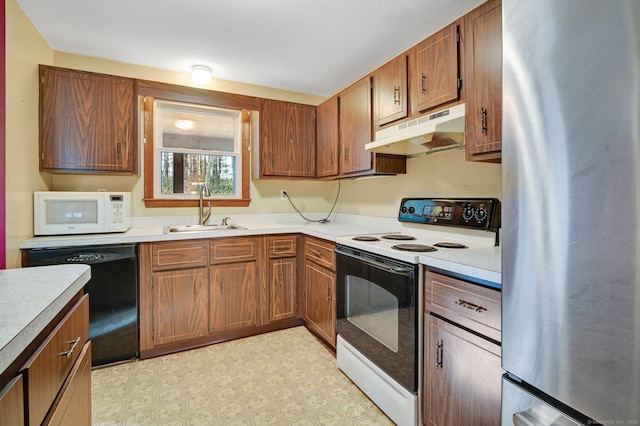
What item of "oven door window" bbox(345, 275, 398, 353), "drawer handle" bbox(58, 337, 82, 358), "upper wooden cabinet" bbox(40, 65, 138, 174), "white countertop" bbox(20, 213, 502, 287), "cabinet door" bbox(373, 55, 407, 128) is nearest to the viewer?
"drawer handle" bbox(58, 337, 82, 358)

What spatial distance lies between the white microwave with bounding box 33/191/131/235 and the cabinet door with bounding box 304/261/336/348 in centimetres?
151

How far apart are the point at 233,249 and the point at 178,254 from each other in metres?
0.42

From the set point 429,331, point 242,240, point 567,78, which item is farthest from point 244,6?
point 429,331

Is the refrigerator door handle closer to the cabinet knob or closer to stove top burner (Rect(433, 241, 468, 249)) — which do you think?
stove top burner (Rect(433, 241, 468, 249))

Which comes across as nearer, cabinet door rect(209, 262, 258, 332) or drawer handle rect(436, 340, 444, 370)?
drawer handle rect(436, 340, 444, 370)

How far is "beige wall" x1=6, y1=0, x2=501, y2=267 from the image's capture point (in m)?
1.82

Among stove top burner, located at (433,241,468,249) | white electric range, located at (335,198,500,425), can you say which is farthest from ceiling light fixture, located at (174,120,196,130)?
stove top burner, located at (433,241,468,249)

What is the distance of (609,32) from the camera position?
24.6 inches

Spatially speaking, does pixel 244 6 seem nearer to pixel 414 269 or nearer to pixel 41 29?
pixel 41 29

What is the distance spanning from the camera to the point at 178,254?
2.36 m

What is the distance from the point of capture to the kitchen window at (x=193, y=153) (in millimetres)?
2812

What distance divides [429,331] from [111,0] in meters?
2.57

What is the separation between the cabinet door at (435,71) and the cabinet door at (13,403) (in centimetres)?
199

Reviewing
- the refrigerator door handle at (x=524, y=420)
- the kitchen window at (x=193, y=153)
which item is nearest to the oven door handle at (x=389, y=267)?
the refrigerator door handle at (x=524, y=420)
